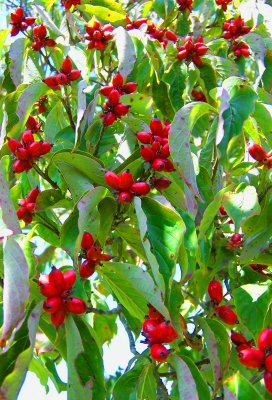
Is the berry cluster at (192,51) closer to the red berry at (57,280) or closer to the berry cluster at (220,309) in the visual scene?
the berry cluster at (220,309)

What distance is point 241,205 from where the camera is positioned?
187cm

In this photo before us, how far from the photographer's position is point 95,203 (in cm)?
168

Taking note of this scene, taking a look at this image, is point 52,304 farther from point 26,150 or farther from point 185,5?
point 185,5

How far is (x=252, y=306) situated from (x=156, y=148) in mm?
554

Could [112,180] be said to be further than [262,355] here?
Yes

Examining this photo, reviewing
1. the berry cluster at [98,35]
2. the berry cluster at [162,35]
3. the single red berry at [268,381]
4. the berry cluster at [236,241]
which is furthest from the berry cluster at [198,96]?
the single red berry at [268,381]

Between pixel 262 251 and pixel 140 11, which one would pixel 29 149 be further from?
pixel 140 11

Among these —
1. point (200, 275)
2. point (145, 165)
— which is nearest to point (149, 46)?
point (145, 165)

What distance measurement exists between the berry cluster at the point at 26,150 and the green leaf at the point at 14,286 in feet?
1.65

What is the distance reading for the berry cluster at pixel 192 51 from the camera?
2.51 meters

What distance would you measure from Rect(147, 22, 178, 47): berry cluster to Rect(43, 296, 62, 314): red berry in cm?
158

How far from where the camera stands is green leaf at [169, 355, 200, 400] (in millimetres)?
1536

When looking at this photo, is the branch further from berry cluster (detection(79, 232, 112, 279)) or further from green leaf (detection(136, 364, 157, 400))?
berry cluster (detection(79, 232, 112, 279))

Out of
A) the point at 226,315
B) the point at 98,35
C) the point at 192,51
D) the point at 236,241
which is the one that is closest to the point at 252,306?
the point at 226,315
